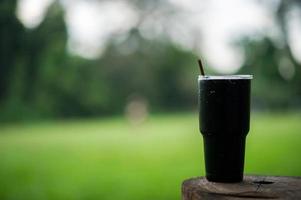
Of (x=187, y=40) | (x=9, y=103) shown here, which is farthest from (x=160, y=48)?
(x=9, y=103)

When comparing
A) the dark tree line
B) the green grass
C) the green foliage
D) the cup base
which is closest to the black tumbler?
the cup base

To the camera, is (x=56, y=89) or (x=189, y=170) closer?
(x=189, y=170)

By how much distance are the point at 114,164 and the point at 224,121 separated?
8.64 metres

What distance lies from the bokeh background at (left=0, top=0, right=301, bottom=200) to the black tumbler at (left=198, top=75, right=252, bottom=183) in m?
5.21

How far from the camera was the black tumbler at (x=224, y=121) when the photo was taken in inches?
84.5

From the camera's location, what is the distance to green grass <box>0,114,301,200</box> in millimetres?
7969

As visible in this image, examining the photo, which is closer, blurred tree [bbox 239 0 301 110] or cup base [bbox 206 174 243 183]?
cup base [bbox 206 174 243 183]

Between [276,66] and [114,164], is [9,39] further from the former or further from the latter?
[114,164]

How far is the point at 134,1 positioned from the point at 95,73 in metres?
5.26

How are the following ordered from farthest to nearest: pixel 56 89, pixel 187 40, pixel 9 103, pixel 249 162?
pixel 187 40 → pixel 56 89 → pixel 9 103 → pixel 249 162

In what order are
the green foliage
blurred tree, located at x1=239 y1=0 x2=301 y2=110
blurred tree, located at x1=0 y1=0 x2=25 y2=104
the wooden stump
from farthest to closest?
the green foliage, blurred tree, located at x1=239 y1=0 x2=301 y2=110, blurred tree, located at x1=0 y1=0 x2=25 y2=104, the wooden stump

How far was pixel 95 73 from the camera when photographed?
106 feet

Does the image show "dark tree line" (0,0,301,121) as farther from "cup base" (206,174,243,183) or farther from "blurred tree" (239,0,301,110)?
"cup base" (206,174,243,183)

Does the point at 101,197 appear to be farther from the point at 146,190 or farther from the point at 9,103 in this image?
the point at 9,103
